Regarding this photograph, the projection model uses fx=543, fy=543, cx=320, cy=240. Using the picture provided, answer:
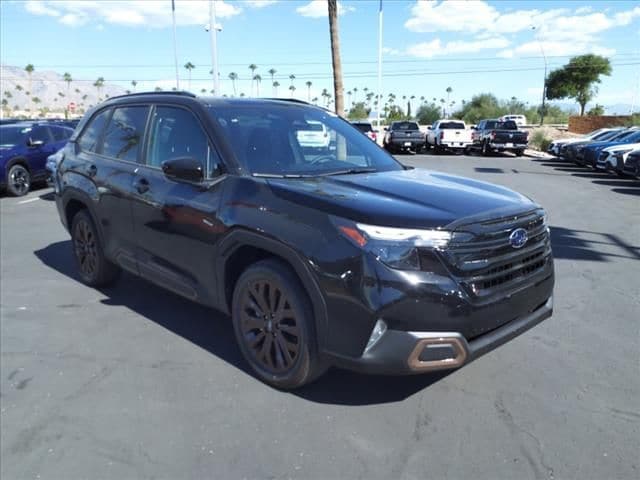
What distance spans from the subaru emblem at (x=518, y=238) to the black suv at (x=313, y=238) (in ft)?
0.04

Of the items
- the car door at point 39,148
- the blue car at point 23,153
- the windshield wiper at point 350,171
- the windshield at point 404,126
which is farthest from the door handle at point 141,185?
the windshield at point 404,126

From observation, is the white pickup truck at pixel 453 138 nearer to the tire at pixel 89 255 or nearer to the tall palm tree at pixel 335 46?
the tall palm tree at pixel 335 46

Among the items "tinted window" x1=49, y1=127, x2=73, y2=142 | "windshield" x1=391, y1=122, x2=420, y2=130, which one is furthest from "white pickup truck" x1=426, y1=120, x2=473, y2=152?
"tinted window" x1=49, y1=127, x2=73, y2=142

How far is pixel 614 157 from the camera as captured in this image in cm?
1645

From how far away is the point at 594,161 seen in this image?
18984 millimetres

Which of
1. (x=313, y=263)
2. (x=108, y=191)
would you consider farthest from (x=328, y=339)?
(x=108, y=191)

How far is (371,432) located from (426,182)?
5.57 feet

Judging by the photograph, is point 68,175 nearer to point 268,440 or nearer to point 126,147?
point 126,147

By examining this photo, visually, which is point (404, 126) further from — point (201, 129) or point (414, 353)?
point (414, 353)

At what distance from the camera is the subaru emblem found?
3149 mm

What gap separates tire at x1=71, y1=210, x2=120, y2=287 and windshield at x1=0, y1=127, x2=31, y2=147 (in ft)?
28.4

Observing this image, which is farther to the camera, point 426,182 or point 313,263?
point 426,182

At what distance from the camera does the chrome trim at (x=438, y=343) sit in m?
2.82

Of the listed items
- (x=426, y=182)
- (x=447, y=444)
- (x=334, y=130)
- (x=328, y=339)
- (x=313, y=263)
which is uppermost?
(x=334, y=130)
